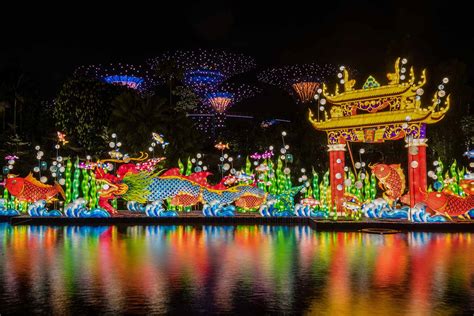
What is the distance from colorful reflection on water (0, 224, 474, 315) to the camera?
679 centimetres

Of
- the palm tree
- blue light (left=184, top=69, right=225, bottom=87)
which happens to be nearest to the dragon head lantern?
the palm tree

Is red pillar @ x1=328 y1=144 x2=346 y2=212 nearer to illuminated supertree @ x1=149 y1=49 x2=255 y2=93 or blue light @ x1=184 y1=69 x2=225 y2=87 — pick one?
illuminated supertree @ x1=149 y1=49 x2=255 y2=93

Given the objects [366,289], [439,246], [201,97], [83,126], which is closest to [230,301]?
[366,289]

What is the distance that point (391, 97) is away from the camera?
16.6 meters

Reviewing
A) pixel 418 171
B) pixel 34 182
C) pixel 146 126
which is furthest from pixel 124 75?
pixel 418 171

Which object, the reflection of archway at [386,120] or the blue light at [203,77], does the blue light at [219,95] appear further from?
the reflection of archway at [386,120]

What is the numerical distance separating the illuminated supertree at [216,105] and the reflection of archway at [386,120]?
2692 cm

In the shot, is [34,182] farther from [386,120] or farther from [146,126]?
[386,120]

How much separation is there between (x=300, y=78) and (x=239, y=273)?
110 ft

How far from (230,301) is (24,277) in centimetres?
336

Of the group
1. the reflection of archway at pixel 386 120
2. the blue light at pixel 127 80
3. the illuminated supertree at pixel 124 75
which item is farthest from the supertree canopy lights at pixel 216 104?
the reflection of archway at pixel 386 120

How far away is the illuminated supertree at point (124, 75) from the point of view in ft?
107

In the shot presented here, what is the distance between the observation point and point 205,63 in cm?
3847

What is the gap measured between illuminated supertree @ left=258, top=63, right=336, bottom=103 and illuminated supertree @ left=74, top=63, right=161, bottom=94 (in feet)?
27.2
